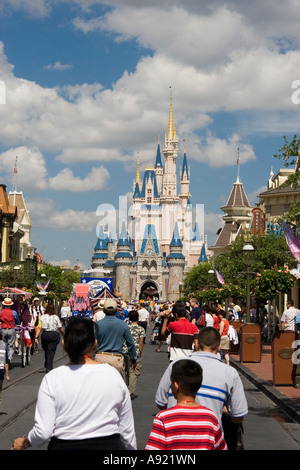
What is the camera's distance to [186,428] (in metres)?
4.65

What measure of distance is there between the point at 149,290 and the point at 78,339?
548 ft

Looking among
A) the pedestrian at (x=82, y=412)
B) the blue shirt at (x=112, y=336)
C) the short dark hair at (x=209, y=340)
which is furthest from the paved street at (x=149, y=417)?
the pedestrian at (x=82, y=412)

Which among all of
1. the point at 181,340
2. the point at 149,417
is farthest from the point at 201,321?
the point at 149,417

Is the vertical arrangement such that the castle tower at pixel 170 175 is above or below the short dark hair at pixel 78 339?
above

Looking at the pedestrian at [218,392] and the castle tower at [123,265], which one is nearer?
the pedestrian at [218,392]

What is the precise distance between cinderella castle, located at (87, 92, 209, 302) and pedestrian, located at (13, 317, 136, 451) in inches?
6116

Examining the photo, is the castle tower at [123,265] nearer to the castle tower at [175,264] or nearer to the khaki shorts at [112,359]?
the castle tower at [175,264]

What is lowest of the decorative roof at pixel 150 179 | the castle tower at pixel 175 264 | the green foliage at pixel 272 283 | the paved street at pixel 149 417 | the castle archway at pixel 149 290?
the paved street at pixel 149 417

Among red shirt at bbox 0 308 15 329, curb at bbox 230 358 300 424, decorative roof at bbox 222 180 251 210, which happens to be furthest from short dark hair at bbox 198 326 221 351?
decorative roof at bbox 222 180 251 210

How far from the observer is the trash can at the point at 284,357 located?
1565 cm

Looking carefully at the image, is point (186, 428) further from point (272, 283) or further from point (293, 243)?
point (272, 283)

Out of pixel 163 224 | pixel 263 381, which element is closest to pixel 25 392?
pixel 263 381

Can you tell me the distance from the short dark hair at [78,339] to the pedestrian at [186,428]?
2.25 feet
